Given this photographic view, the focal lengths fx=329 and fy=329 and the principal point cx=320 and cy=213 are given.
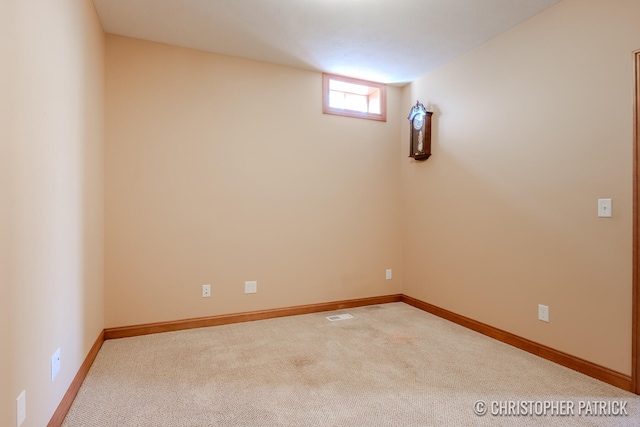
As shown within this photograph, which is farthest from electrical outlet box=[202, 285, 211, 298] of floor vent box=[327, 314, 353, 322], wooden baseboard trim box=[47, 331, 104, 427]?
floor vent box=[327, 314, 353, 322]

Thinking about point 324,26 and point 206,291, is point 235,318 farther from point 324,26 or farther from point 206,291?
point 324,26

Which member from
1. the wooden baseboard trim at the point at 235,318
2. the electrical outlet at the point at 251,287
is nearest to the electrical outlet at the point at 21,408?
the wooden baseboard trim at the point at 235,318

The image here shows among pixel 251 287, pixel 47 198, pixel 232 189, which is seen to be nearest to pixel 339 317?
pixel 251 287

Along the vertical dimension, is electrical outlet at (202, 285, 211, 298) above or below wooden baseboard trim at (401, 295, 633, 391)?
above

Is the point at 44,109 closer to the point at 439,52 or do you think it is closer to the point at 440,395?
the point at 440,395

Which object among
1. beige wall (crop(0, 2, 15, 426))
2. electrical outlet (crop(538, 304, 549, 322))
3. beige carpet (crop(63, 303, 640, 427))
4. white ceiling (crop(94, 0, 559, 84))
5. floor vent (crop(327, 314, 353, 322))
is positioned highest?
white ceiling (crop(94, 0, 559, 84))

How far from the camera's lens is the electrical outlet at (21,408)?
4.08 ft

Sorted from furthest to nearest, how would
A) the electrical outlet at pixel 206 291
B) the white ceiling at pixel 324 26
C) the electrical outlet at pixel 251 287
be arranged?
1. the electrical outlet at pixel 251 287
2. the electrical outlet at pixel 206 291
3. the white ceiling at pixel 324 26

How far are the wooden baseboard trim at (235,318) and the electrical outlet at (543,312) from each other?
1.71 metres

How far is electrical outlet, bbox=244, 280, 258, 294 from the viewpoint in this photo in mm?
3305

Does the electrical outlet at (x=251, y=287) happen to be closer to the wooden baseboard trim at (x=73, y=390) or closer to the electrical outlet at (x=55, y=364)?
the wooden baseboard trim at (x=73, y=390)

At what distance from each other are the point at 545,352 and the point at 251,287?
2.55 metres

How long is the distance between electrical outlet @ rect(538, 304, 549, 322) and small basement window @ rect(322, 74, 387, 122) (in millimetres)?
2522

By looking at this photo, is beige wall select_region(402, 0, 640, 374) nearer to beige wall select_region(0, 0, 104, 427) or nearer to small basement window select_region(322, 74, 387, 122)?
small basement window select_region(322, 74, 387, 122)
